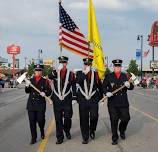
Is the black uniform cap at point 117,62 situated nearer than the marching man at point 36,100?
Yes

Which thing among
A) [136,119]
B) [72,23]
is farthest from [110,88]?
[136,119]

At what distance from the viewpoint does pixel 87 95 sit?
10758 mm

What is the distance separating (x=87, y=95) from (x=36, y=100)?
115cm

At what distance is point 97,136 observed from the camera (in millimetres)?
11844

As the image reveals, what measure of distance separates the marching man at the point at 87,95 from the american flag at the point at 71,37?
7.11 ft

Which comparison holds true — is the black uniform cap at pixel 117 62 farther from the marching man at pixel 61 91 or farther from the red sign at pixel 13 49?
the red sign at pixel 13 49

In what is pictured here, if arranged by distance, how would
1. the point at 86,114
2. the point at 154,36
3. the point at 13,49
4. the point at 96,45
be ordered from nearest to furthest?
the point at 86,114, the point at 96,45, the point at 154,36, the point at 13,49

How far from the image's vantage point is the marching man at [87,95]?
10.8 m

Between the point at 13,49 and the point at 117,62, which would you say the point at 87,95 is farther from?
the point at 13,49

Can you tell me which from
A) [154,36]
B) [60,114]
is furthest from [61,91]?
[154,36]

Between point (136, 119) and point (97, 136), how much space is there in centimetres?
496

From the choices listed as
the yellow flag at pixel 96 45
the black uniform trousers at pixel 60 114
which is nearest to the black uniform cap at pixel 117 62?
the yellow flag at pixel 96 45

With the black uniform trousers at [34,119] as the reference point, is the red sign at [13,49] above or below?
above

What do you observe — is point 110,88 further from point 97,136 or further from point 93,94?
point 97,136
